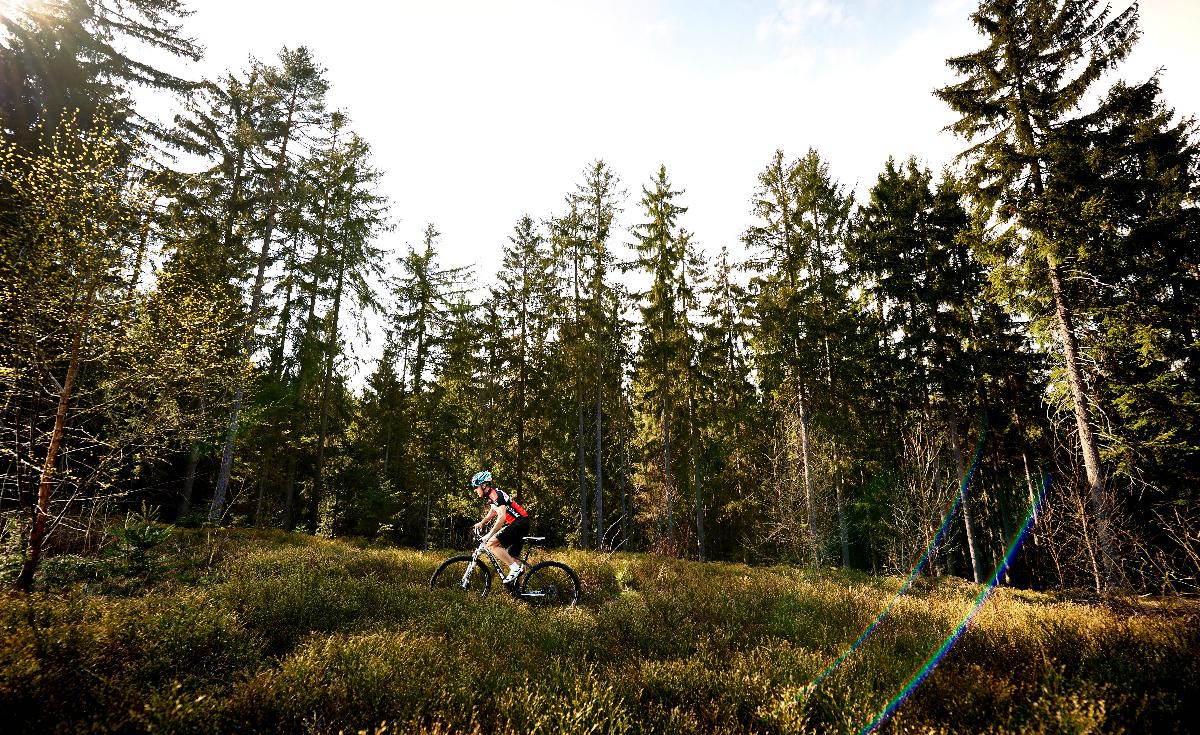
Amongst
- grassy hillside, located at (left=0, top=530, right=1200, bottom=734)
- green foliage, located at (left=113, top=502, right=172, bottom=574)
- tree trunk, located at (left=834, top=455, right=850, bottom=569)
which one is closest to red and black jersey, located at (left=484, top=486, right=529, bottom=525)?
grassy hillside, located at (left=0, top=530, right=1200, bottom=734)

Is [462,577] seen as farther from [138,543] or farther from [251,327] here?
[251,327]

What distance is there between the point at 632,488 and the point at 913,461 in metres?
19.4

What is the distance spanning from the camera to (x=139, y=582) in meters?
7.80

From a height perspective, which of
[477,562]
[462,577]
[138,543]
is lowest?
[462,577]

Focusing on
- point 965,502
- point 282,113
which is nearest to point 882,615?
point 965,502

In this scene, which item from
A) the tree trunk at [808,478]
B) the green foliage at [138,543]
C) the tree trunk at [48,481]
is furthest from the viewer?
the tree trunk at [808,478]

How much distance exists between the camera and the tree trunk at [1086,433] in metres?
11.4

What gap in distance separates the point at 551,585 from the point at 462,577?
1.96m

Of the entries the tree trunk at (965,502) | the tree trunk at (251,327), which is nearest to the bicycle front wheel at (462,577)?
the tree trunk at (251,327)

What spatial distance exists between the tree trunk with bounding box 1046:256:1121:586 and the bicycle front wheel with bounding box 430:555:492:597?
14.1 metres

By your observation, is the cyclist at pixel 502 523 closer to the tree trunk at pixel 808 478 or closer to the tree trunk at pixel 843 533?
the tree trunk at pixel 808 478

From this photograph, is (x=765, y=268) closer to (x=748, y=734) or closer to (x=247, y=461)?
(x=748, y=734)

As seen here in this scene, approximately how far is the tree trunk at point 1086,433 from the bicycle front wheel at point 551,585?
12399mm

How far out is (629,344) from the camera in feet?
76.9
